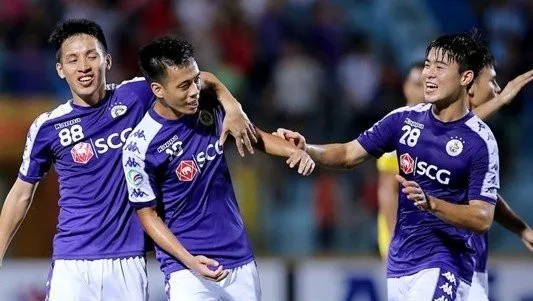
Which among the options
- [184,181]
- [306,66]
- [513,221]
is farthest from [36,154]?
[306,66]

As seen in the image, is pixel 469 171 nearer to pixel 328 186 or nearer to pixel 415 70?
pixel 415 70

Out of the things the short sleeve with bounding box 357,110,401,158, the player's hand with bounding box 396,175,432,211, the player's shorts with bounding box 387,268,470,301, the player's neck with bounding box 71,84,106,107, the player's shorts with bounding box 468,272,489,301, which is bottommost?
the player's shorts with bounding box 468,272,489,301

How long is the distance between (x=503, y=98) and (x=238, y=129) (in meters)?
1.73

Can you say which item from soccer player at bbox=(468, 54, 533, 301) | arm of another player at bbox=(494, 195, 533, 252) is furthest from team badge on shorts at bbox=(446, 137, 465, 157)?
arm of another player at bbox=(494, 195, 533, 252)

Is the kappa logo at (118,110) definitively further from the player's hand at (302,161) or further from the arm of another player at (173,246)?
the player's hand at (302,161)

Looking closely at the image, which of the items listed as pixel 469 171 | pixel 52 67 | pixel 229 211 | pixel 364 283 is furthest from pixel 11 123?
pixel 469 171

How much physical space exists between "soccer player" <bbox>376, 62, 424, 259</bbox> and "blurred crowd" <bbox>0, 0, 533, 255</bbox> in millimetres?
2629

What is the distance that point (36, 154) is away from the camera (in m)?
7.36

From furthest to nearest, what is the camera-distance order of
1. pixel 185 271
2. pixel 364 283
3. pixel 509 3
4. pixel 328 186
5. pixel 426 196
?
pixel 509 3 < pixel 328 186 < pixel 364 283 < pixel 185 271 < pixel 426 196

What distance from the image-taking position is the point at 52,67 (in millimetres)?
12992

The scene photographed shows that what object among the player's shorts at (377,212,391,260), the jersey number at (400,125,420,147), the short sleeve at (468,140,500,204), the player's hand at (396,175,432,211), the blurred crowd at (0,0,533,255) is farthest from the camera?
the blurred crowd at (0,0,533,255)

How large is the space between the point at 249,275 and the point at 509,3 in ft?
26.4

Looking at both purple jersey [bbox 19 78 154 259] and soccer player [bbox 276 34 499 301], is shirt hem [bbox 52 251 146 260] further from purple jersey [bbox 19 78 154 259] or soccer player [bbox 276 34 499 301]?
soccer player [bbox 276 34 499 301]

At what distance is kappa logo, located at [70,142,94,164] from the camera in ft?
23.9
